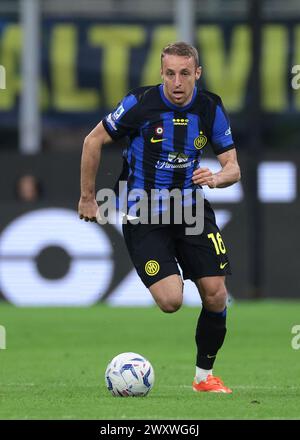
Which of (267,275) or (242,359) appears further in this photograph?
(267,275)

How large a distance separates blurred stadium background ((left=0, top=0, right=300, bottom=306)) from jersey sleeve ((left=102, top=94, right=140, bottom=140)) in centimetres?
812

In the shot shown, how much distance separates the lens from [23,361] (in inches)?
448

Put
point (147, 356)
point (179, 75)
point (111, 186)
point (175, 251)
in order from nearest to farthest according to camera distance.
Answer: point (179, 75) → point (175, 251) → point (147, 356) → point (111, 186)

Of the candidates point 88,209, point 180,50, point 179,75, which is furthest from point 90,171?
point 180,50

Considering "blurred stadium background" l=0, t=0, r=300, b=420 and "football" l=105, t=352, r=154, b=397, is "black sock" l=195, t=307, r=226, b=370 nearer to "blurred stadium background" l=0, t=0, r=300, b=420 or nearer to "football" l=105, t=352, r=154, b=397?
"blurred stadium background" l=0, t=0, r=300, b=420

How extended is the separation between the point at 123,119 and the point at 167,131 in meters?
0.30

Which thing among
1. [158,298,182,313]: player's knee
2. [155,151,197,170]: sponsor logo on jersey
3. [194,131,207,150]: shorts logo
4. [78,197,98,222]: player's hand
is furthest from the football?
[194,131,207,150]: shorts logo

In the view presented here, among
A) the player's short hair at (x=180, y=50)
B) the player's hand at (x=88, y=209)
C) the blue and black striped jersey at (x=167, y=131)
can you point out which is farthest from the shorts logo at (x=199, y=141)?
the player's hand at (x=88, y=209)

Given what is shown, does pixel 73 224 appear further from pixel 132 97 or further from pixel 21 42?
pixel 132 97

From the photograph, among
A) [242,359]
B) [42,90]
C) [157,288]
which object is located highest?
[42,90]

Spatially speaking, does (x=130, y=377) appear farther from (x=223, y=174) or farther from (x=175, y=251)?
(x=223, y=174)

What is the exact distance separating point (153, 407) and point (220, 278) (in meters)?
1.30

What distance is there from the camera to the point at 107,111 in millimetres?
20016

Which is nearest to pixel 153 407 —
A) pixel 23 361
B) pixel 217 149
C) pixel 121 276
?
pixel 217 149
